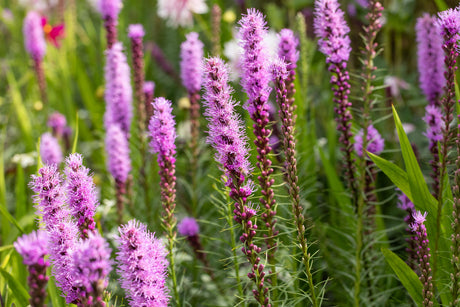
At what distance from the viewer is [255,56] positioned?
A: 126 cm

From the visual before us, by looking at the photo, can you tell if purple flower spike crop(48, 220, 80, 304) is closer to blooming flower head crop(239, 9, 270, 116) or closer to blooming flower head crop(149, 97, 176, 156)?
blooming flower head crop(149, 97, 176, 156)

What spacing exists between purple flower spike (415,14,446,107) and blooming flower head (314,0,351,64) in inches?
23.8

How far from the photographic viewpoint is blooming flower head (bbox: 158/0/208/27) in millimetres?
4117

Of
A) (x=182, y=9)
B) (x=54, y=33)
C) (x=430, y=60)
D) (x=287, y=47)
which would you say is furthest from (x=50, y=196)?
(x=54, y=33)

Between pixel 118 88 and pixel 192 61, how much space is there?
48 centimetres

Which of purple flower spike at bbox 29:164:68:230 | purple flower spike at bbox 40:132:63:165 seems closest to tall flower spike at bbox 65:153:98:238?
purple flower spike at bbox 29:164:68:230

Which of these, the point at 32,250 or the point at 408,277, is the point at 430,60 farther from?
the point at 32,250

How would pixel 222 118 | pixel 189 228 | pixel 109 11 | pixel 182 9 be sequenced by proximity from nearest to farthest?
pixel 222 118 < pixel 189 228 < pixel 109 11 < pixel 182 9

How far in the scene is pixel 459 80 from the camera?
2.13 metres

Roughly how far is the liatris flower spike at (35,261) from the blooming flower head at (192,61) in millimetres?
1575

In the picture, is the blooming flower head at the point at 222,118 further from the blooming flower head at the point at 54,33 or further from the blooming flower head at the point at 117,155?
the blooming flower head at the point at 54,33

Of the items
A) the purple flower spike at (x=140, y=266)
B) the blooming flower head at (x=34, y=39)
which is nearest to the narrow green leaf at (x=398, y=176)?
the purple flower spike at (x=140, y=266)

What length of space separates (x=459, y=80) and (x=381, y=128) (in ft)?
2.21

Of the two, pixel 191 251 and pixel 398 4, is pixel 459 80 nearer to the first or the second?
pixel 191 251
